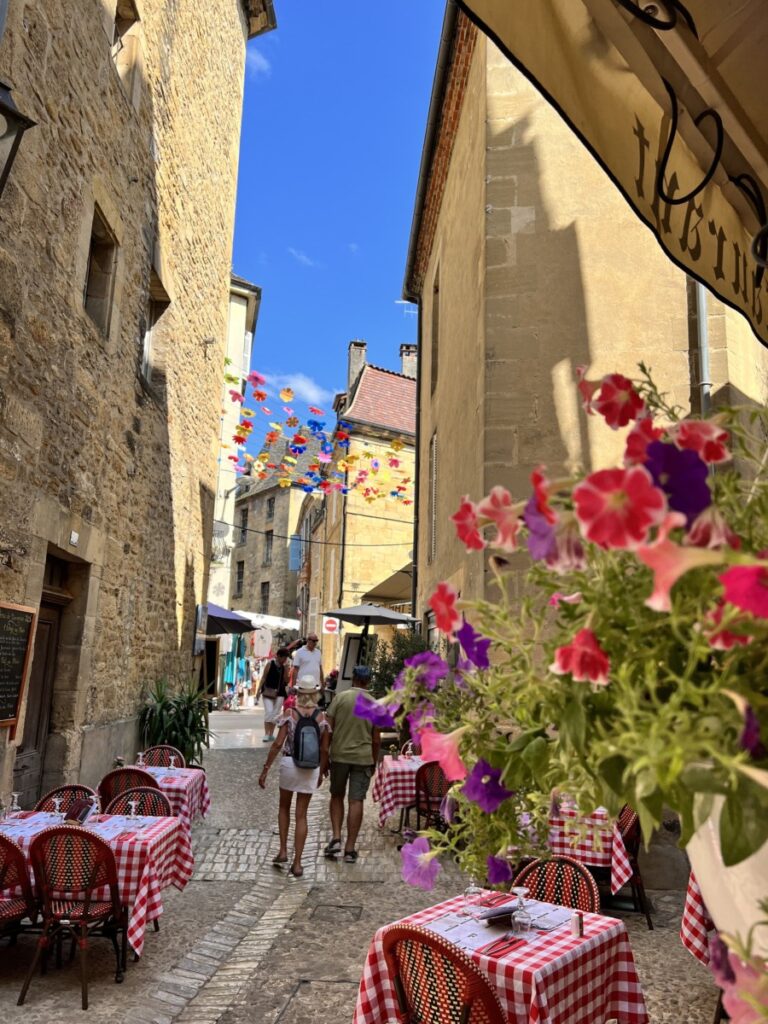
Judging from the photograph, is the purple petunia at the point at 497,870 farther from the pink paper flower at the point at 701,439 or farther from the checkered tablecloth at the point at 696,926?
the checkered tablecloth at the point at 696,926

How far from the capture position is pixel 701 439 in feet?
2.36

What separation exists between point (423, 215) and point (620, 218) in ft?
17.9

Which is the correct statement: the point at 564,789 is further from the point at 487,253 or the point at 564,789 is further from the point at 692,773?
the point at 487,253

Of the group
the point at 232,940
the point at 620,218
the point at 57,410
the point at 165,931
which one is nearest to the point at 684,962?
the point at 232,940

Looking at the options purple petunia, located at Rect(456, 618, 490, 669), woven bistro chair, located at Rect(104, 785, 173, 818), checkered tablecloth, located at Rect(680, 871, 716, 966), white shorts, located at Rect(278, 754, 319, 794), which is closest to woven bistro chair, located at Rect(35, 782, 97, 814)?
woven bistro chair, located at Rect(104, 785, 173, 818)

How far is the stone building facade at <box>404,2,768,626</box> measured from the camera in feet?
23.0

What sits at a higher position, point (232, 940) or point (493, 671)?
point (493, 671)

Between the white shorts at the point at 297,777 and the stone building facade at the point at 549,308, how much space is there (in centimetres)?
210

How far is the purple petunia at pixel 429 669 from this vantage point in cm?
104

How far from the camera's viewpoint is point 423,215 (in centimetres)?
1230

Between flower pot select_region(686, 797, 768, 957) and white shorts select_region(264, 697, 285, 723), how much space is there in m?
13.3

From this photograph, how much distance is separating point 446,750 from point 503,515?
0.92 feet

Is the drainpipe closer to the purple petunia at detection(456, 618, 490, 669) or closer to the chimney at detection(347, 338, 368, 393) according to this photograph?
the purple petunia at detection(456, 618, 490, 669)

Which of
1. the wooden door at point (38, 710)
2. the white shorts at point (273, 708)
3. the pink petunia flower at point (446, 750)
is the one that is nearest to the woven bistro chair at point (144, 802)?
the wooden door at point (38, 710)
